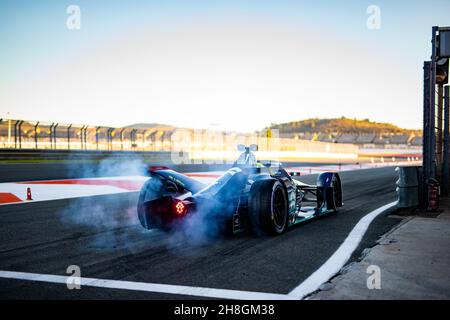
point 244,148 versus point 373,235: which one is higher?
point 244,148

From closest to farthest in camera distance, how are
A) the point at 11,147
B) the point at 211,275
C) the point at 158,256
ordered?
the point at 211,275 < the point at 158,256 < the point at 11,147

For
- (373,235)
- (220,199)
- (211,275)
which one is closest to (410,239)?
(373,235)

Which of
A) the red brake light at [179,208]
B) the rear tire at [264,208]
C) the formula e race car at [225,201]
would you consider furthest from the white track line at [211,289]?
the red brake light at [179,208]

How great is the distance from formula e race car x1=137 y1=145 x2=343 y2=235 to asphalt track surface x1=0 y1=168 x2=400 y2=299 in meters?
0.26

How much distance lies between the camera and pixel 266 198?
6.52m

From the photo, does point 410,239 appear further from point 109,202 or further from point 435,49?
point 109,202

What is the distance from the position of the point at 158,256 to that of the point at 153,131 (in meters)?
34.6

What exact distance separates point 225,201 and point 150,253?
134 cm

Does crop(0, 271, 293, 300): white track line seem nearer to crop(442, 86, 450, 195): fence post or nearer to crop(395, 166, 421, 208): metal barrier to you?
crop(395, 166, 421, 208): metal barrier

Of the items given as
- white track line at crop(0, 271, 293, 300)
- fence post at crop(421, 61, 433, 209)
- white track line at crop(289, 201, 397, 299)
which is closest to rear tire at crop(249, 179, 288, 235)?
white track line at crop(289, 201, 397, 299)

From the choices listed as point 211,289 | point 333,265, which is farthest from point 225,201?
point 211,289

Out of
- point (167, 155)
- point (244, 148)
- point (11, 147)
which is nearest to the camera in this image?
point (244, 148)

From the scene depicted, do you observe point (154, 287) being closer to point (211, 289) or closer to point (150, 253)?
point (211, 289)

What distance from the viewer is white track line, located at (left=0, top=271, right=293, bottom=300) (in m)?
4.07
